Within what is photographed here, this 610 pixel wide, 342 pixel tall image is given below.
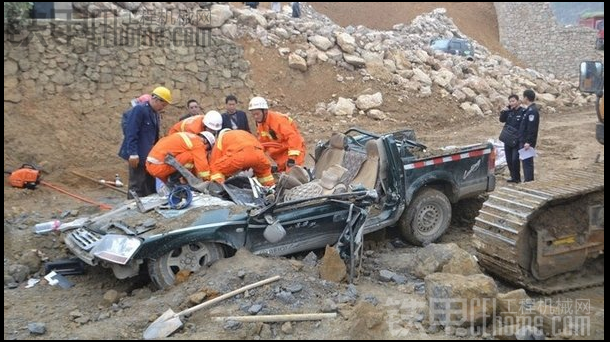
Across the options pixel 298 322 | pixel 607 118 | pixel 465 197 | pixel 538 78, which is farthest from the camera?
pixel 538 78

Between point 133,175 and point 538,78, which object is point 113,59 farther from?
point 538,78

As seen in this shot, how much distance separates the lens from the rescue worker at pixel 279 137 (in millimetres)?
8445

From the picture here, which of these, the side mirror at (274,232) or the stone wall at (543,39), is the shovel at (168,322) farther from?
the stone wall at (543,39)

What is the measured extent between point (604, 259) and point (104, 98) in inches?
386

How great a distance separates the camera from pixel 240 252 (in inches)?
242

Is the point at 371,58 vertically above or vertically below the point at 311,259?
above

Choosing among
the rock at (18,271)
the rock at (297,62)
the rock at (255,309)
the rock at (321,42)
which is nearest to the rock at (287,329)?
the rock at (255,309)

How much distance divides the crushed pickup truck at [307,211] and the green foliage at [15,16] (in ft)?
22.7

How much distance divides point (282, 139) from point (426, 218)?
2121 mm

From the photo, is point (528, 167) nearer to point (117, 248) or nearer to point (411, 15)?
point (117, 248)

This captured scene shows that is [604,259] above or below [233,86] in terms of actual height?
below

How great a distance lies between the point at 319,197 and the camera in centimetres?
648

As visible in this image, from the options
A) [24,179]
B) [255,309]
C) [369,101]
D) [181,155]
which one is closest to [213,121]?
[181,155]

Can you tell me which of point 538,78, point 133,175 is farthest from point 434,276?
point 538,78
